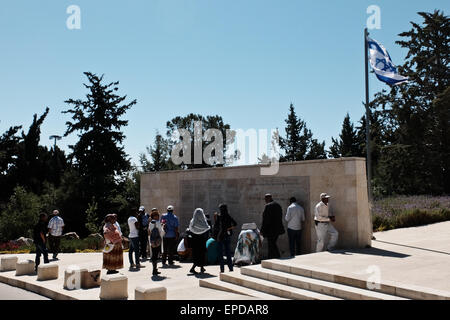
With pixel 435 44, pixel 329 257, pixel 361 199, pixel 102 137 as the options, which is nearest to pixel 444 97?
pixel 435 44

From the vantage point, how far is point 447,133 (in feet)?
105

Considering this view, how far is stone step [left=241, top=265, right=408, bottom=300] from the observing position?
21.1 feet

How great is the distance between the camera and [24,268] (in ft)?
37.3

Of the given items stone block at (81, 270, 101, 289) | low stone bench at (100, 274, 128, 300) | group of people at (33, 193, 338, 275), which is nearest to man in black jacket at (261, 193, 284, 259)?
group of people at (33, 193, 338, 275)

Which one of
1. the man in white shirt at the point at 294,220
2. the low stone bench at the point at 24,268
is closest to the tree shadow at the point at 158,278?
the man in white shirt at the point at 294,220

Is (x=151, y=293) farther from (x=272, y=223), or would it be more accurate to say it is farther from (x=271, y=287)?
(x=272, y=223)

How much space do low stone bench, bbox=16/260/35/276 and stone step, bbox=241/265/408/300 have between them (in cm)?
647

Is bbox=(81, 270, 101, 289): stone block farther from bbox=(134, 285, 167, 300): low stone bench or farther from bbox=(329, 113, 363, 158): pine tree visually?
bbox=(329, 113, 363, 158): pine tree
